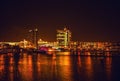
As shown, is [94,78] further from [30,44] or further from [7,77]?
[30,44]

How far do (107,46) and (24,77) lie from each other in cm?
9132

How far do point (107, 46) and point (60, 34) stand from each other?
16.9 meters

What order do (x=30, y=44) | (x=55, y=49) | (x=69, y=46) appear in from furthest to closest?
(x=30, y=44) → (x=69, y=46) → (x=55, y=49)

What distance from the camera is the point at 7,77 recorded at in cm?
2405

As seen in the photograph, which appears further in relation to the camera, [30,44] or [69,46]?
[30,44]

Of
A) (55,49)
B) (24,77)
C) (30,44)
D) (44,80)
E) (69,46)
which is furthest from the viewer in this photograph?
(30,44)

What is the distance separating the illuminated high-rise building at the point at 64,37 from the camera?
119 metres

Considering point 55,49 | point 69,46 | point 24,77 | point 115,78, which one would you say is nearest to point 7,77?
point 24,77

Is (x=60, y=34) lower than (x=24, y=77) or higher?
higher

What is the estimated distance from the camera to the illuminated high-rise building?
119 m

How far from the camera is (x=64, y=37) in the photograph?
4769 inches

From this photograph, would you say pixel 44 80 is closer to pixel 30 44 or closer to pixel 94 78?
pixel 94 78

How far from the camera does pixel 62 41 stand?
120250 millimetres

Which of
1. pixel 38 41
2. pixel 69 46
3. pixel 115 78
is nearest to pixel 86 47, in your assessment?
pixel 69 46
